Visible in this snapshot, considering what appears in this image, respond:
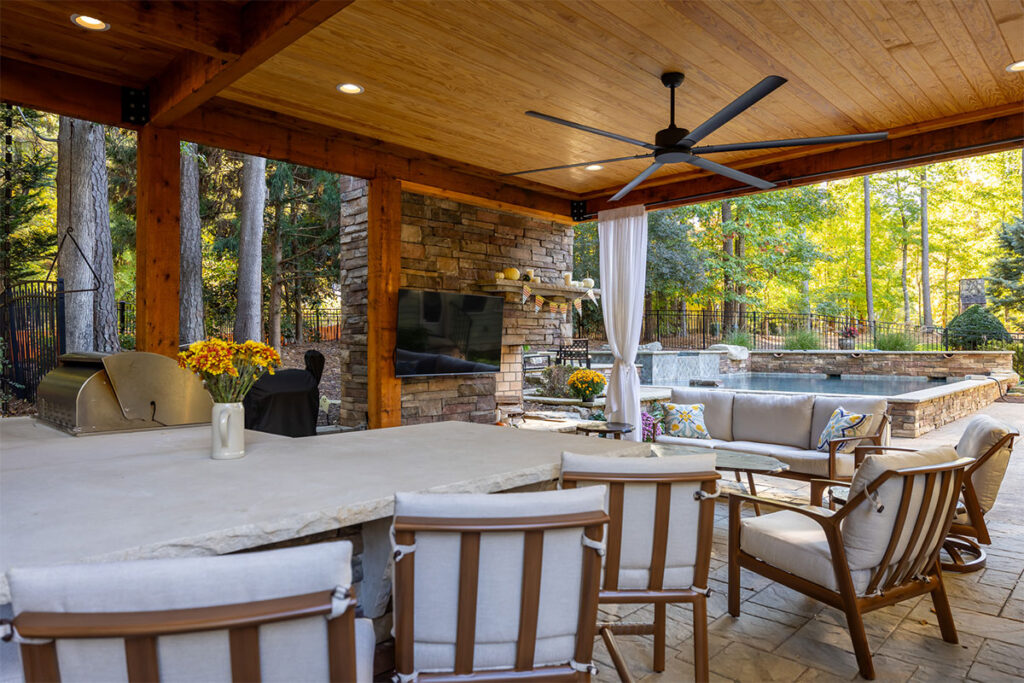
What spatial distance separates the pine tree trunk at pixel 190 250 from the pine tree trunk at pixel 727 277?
11949 mm

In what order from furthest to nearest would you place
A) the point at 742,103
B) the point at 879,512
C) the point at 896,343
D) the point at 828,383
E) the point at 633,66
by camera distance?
the point at 896,343, the point at 828,383, the point at 633,66, the point at 742,103, the point at 879,512

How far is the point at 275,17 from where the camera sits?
2637 millimetres

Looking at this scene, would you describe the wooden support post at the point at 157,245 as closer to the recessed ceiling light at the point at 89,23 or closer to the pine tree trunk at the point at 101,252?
the recessed ceiling light at the point at 89,23

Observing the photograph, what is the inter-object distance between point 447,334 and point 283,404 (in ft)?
5.31

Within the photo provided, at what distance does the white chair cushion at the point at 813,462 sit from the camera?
4305mm

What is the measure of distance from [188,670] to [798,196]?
58.3 feet

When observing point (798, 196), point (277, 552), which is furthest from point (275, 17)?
point (798, 196)

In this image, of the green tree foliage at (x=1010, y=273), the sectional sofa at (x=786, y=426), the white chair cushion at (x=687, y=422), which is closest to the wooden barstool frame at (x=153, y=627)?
the sectional sofa at (x=786, y=426)

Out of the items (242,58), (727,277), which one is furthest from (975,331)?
(242,58)

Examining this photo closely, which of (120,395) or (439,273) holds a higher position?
(439,273)

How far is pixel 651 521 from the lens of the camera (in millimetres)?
1799

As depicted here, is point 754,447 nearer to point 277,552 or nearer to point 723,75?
point 723,75

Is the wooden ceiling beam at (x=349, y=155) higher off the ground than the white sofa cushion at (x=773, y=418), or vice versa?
the wooden ceiling beam at (x=349, y=155)

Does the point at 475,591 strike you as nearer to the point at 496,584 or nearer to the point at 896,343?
the point at 496,584
